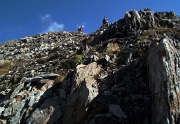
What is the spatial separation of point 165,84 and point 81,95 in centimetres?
442

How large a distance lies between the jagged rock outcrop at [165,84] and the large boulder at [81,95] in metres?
3.18

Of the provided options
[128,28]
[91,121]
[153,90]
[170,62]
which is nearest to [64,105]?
[91,121]

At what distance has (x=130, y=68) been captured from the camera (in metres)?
10.2

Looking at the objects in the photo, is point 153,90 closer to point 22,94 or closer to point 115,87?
point 115,87

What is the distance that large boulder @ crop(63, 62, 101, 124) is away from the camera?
8573 millimetres

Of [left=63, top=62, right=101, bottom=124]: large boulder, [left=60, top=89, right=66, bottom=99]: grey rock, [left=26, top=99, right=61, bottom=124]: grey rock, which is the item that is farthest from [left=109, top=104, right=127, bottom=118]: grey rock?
[left=60, top=89, right=66, bottom=99]: grey rock

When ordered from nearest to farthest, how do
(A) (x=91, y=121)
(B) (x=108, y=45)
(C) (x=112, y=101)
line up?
(A) (x=91, y=121), (C) (x=112, y=101), (B) (x=108, y=45)

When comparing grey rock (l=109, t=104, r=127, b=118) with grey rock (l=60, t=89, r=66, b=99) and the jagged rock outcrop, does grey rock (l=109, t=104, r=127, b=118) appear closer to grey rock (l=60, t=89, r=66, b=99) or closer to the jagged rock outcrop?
the jagged rock outcrop

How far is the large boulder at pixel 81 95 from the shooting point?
8573 mm

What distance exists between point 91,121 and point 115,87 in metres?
2.19

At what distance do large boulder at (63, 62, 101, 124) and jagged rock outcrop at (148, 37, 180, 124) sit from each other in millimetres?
3177

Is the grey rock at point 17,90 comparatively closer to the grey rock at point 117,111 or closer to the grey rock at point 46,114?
the grey rock at point 46,114

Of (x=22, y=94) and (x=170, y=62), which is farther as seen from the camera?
(x=22, y=94)

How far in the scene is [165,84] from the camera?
6.24 m
